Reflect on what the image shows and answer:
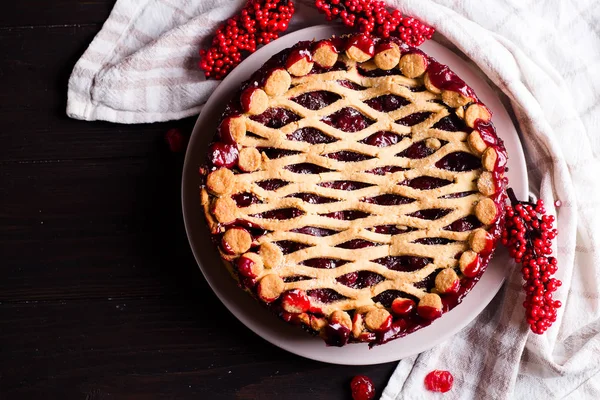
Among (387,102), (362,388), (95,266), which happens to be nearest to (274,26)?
(387,102)

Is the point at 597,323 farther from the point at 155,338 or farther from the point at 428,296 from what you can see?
the point at 155,338

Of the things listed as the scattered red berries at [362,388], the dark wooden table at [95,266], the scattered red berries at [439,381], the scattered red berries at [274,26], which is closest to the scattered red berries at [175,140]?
the dark wooden table at [95,266]

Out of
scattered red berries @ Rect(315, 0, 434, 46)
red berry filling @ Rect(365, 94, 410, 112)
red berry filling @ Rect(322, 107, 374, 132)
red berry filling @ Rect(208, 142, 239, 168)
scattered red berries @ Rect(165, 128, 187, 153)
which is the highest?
scattered red berries @ Rect(315, 0, 434, 46)

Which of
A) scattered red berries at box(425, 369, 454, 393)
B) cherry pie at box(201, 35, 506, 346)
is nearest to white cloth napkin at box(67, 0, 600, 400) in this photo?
scattered red berries at box(425, 369, 454, 393)

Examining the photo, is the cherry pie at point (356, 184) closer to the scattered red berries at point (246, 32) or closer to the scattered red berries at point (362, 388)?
the scattered red berries at point (246, 32)

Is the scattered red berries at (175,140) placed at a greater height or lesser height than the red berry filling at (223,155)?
lesser

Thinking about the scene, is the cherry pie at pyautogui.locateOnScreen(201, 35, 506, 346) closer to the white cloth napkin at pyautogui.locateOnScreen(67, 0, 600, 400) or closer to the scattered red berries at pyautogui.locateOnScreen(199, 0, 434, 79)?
the scattered red berries at pyautogui.locateOnScreen(199, 0, 434, 79)
